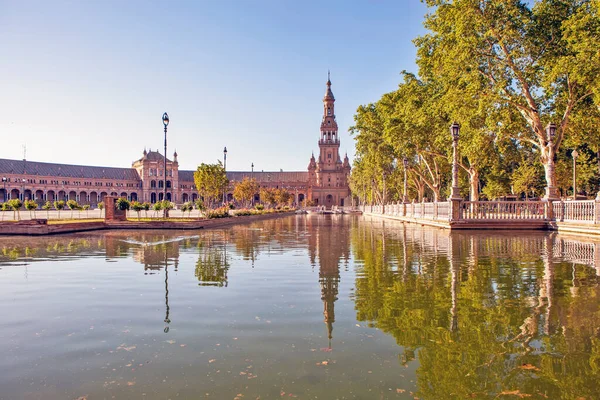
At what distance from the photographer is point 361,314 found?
6191 millimetres

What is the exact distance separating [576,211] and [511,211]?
4219 millimetres

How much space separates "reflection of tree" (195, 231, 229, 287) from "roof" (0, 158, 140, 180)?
458 feet

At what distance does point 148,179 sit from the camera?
16062 cm

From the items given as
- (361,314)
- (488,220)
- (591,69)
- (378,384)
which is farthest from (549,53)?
(378,384)

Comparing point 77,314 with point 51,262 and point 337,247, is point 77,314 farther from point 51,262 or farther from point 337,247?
point 337,247

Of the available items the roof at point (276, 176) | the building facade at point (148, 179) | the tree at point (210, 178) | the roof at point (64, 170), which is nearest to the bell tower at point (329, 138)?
the building facade at point (148, 179)

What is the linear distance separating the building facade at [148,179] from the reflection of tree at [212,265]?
11645 cm

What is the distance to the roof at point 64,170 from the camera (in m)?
133

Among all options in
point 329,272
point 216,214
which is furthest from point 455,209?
point 329,272

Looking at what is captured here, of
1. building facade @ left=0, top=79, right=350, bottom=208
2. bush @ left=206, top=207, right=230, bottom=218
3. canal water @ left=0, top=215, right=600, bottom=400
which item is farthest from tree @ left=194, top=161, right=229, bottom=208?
building facade @ left=0, top=79, right=350, bottom=208

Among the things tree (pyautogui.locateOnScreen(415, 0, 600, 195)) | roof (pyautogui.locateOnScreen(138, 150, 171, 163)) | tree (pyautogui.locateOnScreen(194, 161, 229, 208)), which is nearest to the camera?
tree (pyautogui.locateOnScreen(415, 0, 600, 195))

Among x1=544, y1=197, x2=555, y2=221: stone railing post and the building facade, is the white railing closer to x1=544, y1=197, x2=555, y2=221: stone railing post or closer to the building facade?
x1=544, y1=197, x2=555, y2=221: stone railing post

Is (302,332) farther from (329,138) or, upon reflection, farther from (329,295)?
(329,138)

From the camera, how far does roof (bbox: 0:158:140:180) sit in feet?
436
